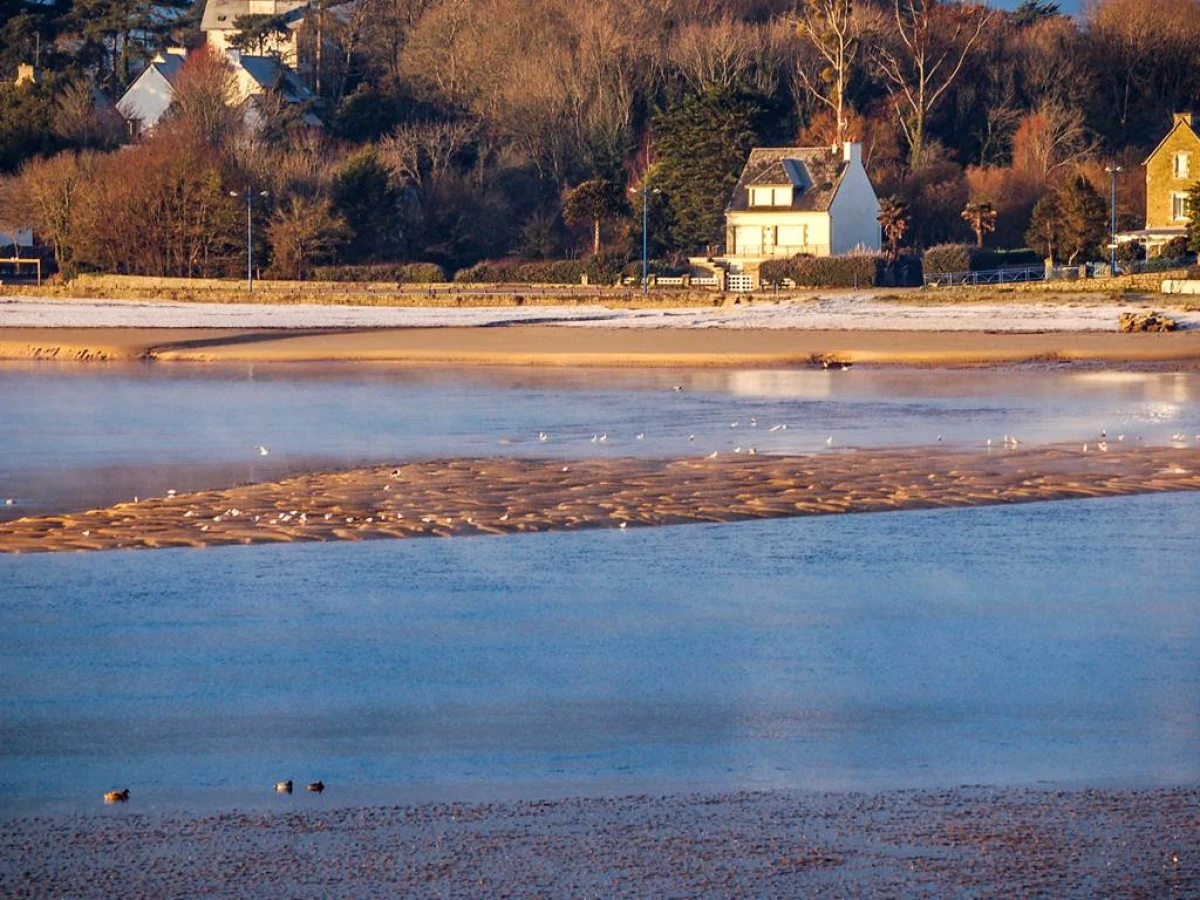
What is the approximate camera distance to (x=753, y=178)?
81.4m

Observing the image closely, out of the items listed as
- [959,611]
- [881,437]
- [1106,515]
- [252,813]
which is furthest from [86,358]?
[252,813]

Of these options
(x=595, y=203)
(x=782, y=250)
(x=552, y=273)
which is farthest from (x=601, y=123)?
(x=552, y=273)

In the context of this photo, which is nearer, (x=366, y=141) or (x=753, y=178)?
(x=753, y=178)

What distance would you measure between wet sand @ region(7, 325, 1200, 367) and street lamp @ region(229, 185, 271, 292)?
860 inches

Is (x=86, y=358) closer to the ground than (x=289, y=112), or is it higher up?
closer to the ground

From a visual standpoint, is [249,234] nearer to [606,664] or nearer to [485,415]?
[485,415]

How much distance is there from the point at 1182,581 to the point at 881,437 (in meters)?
9.83

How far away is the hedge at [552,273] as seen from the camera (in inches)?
3027

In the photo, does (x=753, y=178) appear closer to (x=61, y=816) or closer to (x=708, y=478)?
(x=708, y=478)

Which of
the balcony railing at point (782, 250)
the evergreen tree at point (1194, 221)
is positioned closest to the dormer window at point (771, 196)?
the balcony railing at point (782, 250)

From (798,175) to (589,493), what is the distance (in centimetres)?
6436

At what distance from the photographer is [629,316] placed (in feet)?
188

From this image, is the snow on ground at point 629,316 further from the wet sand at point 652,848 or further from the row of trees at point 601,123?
the wet sand at point 652,848

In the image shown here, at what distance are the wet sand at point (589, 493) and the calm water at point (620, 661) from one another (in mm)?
668
